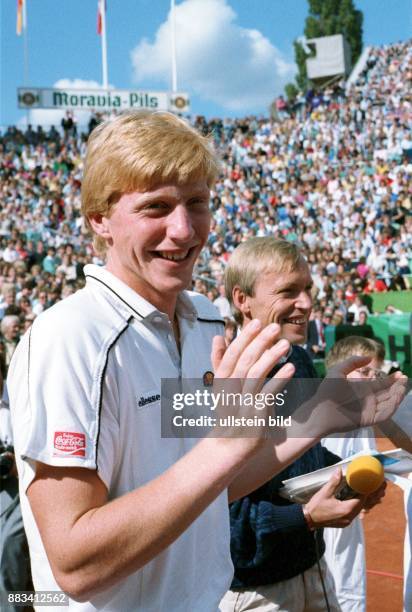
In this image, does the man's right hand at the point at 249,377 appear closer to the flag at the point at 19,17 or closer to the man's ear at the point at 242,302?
the man's ear at the point at 242,302

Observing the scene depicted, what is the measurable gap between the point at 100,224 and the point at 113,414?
0.48 m

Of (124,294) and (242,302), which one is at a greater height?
(124,294)

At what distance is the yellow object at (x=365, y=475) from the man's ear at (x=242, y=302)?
91 cm

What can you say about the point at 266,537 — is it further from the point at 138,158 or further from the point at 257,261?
the point at 138,158

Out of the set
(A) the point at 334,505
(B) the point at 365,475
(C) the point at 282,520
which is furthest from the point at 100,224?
(C) the point at 282,520

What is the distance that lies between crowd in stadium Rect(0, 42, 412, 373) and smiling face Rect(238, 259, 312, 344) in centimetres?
620

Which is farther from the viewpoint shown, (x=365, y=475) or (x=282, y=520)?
(x=282, y=520)

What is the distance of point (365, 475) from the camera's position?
1718 mm

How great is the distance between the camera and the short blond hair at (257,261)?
8.16 ft

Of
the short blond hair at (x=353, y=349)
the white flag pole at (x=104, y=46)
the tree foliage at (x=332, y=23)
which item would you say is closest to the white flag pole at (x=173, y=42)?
the white flag pole at (x=104, y=46)

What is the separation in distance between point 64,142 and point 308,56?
132 ft

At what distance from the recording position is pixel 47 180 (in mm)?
23203

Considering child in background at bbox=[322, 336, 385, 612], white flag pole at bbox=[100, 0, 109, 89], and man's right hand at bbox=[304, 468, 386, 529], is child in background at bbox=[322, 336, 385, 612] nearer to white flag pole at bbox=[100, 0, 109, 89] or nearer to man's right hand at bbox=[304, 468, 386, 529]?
man's right hand at bbox=[304, 468, 386, 529]

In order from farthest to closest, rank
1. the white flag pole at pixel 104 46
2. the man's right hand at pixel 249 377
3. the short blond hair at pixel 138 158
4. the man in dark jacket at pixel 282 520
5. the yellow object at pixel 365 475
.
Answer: the white flag pole at pixel 104 46 < the man in dark jacket at pixel 282 520 < the yellow object at pixel 365 475 < the short blond hair at pixel 138 158 < the man's right hand at pixel 249 377
